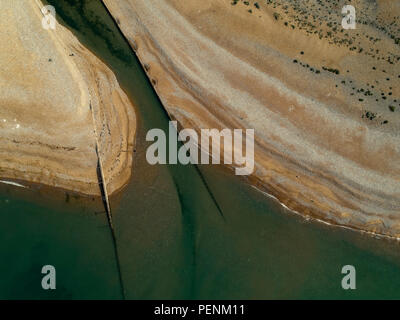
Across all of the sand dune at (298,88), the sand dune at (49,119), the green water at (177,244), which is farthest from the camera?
the sand dune at (298,88)

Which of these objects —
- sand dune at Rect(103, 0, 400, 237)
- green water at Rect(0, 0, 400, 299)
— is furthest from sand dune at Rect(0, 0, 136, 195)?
sand dune at Rect(103, 0, 400, 237)

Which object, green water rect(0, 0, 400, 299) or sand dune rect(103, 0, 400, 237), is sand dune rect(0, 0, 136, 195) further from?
sand dune rect(103, 0, 400, 237)

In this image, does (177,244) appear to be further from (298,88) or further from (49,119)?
(298,88)

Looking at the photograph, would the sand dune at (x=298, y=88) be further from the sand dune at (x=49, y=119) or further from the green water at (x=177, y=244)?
the sand dune at (x=49, y=119)

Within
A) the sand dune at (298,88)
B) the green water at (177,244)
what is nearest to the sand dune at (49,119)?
the green water at (177,244)

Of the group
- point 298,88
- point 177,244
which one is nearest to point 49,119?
point 177,244

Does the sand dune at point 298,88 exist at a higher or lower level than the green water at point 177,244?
higher
